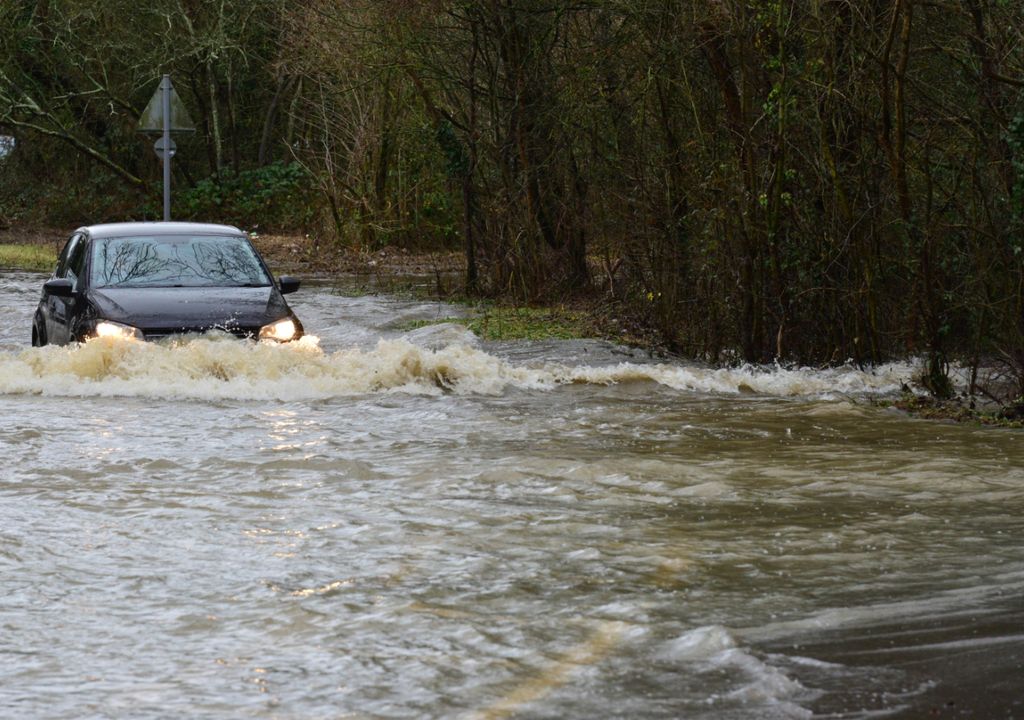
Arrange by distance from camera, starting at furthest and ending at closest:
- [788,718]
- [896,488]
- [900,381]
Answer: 1. [900,381]
2. [896,488]
3. [788,718]

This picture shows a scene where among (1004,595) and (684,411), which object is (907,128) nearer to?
(684,411)

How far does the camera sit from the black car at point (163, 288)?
1366 cm

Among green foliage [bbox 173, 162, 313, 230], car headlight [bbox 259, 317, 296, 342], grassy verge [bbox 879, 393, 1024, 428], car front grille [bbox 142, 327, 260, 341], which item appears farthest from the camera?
green foliage [bbox 173, 162, 313, 230]

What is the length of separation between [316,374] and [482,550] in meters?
7.01

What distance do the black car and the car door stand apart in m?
0.01

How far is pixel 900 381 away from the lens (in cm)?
1424

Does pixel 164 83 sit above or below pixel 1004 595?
above

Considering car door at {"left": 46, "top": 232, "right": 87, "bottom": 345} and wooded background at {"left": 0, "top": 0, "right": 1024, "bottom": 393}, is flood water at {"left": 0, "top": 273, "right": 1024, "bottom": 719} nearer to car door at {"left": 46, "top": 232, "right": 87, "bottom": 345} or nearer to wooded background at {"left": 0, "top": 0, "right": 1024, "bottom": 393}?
car door at {"left": 46, "top": 232, "right": 87, "bottom": 345}

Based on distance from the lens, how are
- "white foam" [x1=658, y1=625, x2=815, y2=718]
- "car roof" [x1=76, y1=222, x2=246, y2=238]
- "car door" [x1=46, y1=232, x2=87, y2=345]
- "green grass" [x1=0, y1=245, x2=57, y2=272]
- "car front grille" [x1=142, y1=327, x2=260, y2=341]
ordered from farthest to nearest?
"green grass" [x1=0, y1=245, x2=57, y2=272] < "car roof" [x1=76, y1=222, x2=246, y2=238] < "car door" [x1=46, y1=232, x2=87, y2=345] < "car front grille" [x1=142, y1=327, x2=260, y2=341] < "white foam" [x1=658, y1=625, x2=815, y2=718]

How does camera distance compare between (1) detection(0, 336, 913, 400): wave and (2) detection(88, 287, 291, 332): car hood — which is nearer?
(2) detection(88, 287, 291, 332): car hood

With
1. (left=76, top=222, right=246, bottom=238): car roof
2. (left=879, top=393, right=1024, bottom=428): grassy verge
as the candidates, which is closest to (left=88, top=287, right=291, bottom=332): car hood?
(left=76, top=222, right=246, bottom=238): car roof

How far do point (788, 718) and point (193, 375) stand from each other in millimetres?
9469

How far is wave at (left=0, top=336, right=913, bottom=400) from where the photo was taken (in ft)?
45.1

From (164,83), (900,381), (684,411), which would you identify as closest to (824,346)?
(900,381)
